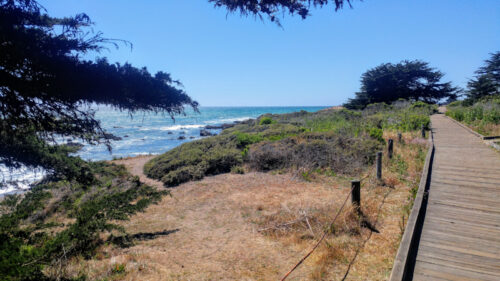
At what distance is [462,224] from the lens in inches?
197

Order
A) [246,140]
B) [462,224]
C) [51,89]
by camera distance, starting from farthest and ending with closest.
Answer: [246,140] < [462,224] < [51,89]

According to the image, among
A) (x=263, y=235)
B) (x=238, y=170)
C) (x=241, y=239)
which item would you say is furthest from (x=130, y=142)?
(x=263, y=235)

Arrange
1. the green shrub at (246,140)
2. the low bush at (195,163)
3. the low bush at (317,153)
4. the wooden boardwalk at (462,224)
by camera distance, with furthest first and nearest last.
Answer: the green shrub at (246,140)
the low bush at (195,163)
the low bush at (317,153)
the wooden boardwalk at (462,224)

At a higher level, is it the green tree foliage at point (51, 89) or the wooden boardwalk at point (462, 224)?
the green tree foliage at point (51, 89)

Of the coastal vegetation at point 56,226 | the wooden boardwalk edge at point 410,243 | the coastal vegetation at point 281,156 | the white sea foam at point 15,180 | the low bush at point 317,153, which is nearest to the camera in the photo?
the coastal vegetation at point 56,226

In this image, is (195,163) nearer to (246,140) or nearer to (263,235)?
(246,140)

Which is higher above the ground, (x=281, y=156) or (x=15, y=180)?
(x=281, y=156)

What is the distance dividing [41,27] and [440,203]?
8506 mm

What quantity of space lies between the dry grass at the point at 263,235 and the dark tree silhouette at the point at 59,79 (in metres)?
2.63

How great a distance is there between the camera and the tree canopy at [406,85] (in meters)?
41.7

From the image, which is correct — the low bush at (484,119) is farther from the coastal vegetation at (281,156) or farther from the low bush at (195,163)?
the low bush at (195,163)

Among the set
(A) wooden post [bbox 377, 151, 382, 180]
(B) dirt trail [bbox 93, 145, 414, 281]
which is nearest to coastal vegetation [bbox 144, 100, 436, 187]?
(B) dirt trail [bbox 93, 145, 414, 281]

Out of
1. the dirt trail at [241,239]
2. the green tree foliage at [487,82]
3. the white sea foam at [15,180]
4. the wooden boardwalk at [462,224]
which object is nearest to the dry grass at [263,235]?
the dirt trail at [241,239]

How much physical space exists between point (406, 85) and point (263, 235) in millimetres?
45375
